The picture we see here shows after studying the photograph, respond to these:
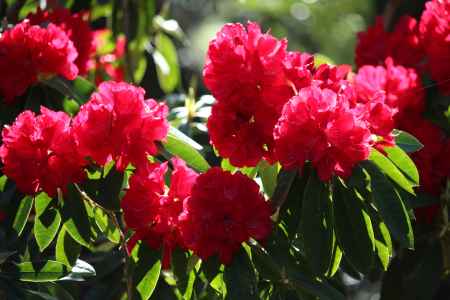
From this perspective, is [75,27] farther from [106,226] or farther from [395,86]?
[395,86]

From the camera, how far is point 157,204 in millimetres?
1721

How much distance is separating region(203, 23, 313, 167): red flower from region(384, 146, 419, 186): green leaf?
225mm

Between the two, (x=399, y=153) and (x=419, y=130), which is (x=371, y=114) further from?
→ (x=419, y=130)

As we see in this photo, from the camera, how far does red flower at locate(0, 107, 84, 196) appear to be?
1.73 metres

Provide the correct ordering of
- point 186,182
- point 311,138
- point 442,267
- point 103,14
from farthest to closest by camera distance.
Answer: point 103,14, point 442,267, point 186,182, point 311,138

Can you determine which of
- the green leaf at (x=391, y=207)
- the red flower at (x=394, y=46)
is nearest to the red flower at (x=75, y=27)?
the red flower at (x=394, y=46)

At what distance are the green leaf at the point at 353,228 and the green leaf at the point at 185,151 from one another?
293 millimetres

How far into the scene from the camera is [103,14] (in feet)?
10.2

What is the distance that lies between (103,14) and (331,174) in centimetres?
166

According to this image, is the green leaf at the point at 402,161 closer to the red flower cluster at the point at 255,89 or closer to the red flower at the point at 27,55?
the red flower cluster at the point at 255,89

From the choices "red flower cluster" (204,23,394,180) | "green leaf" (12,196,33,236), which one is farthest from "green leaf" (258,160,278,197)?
"green leaf" (12,196,33,236)

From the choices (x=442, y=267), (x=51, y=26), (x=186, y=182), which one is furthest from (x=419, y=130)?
(x=51, y=26)

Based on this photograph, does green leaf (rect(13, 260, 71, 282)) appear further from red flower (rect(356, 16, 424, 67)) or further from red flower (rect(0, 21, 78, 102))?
red flower (rect(356, 16, 424, 67))

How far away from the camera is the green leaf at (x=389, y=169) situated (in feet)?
5.61
